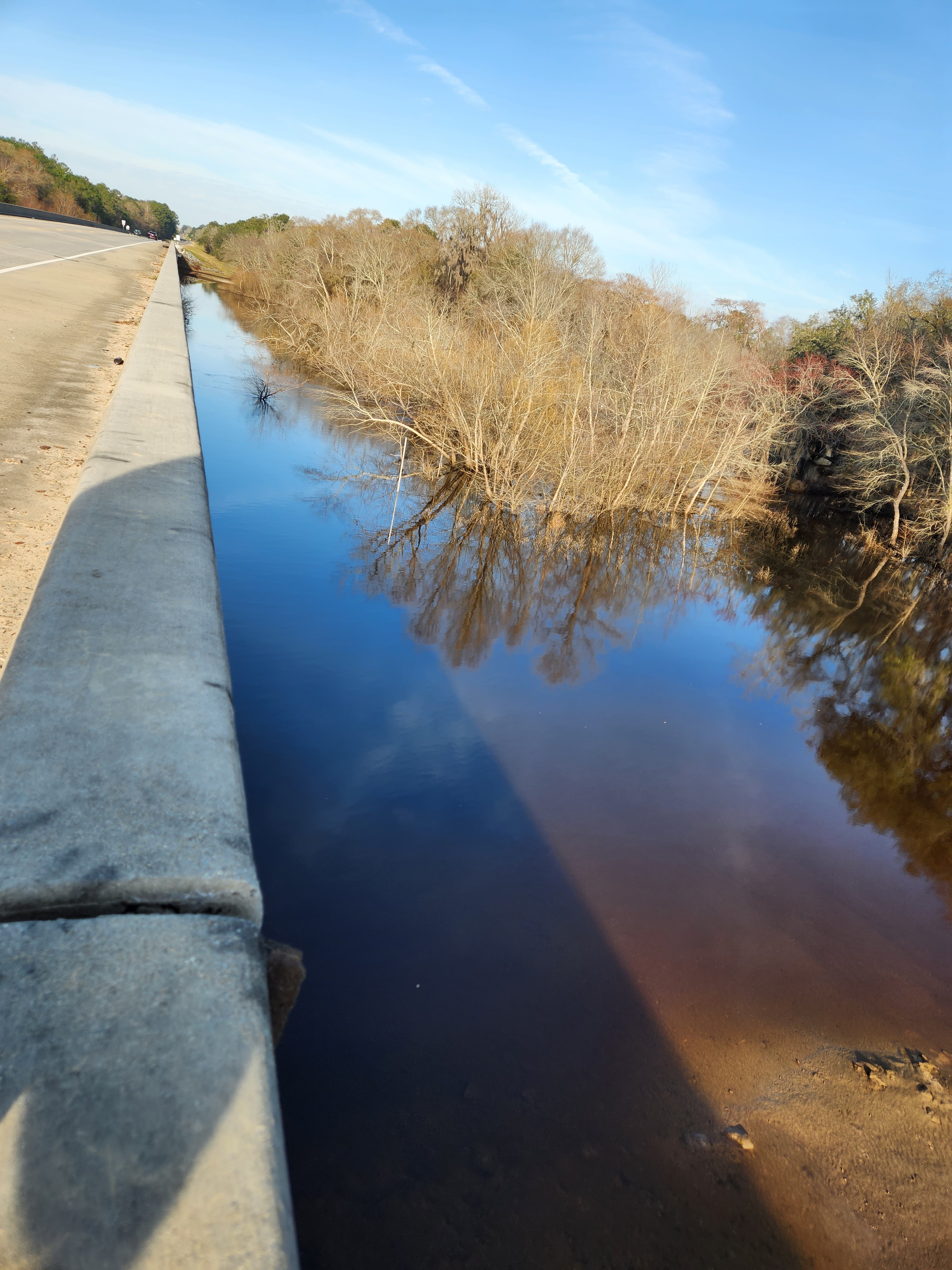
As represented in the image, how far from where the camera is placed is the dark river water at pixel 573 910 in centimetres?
353

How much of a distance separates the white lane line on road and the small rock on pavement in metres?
22.0

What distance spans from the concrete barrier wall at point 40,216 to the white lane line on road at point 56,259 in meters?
5.55

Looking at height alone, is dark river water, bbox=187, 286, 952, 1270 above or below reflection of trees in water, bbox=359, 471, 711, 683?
below

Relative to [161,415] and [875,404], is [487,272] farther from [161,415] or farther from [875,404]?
[161,415]

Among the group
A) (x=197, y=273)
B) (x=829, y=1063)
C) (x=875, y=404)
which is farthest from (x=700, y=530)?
(x=197, y=273)

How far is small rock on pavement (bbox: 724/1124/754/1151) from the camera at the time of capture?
12.8 feet

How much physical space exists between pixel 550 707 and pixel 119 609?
564 centimetres

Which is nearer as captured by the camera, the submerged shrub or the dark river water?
the dark river water

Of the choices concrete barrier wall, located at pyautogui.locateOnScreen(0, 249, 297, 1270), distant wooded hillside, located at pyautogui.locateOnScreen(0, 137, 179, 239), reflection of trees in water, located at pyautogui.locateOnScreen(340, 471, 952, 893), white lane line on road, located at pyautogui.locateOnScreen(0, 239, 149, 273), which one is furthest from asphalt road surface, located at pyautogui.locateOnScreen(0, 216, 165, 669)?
distant wooded hillside, located at pyautogui.locateOnScreen(0, 137, 179, 239)

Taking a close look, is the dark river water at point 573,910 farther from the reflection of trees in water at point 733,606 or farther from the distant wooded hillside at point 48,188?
the distant wooded hillside at point 48,188

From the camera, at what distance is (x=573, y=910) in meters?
→ 5.50

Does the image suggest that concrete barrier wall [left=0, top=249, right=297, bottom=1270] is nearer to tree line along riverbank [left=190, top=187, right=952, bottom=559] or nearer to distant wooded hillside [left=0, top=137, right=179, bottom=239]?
tree line along riverbank [left=190, top=187, right=952, bottom=559]

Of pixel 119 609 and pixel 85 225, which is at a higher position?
pixel 85 225

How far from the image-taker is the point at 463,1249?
3182 millimetres
